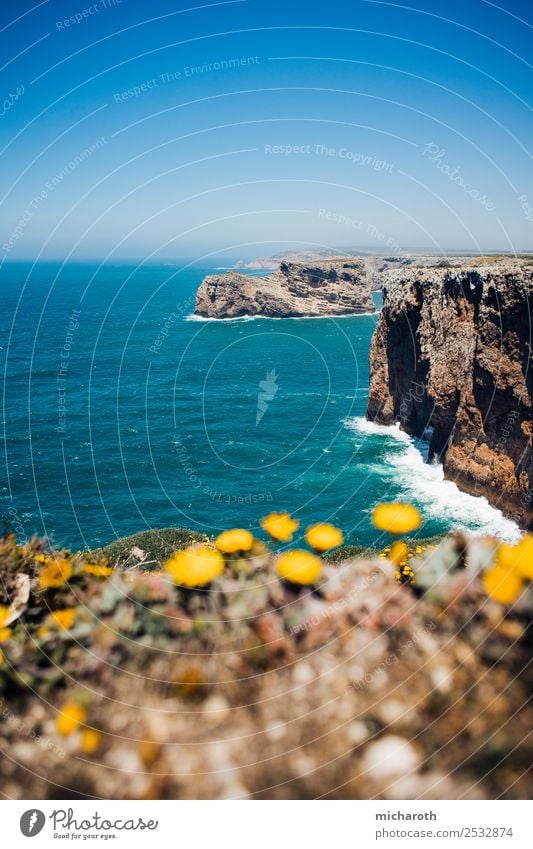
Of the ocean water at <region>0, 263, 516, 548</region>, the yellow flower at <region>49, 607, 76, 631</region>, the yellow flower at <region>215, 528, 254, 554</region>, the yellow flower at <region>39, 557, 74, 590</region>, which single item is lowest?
the ocean water at <region>0, 263, 516, 548</region>

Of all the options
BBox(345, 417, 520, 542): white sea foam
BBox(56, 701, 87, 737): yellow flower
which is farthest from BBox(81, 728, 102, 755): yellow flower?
BBox(345, 417, 520, 542): white sea foam

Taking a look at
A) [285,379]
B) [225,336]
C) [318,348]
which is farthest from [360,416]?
[225,336]

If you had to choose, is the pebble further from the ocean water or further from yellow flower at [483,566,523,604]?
the ocean water

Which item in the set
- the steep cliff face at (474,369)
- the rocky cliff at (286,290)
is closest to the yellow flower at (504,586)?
the steep cliff face at (474,369)

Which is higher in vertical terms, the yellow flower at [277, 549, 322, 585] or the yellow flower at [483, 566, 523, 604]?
the yellow flower at [483, 566, 523, 604]

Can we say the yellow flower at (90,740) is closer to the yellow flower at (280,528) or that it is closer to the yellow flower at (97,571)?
the yellow flower at (97,571)

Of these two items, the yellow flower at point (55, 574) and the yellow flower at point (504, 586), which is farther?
the yellow flower at point (55, 574)
